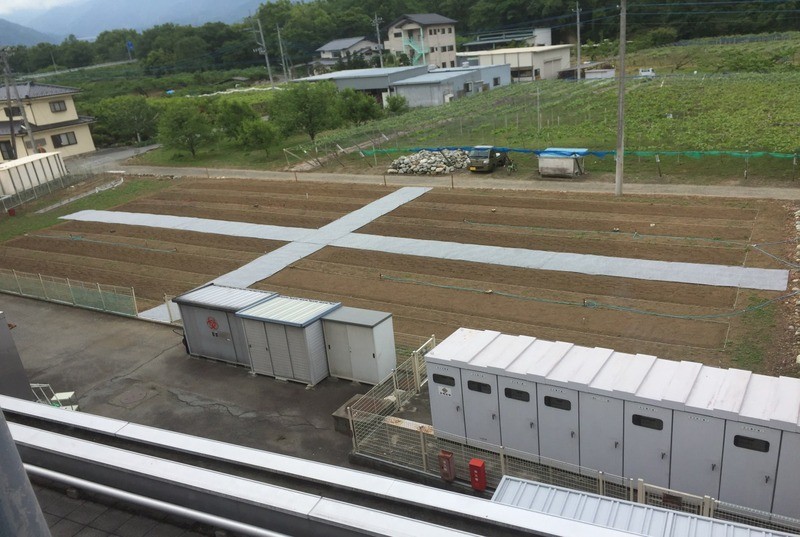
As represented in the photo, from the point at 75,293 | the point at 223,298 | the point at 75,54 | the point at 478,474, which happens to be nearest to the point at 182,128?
the point at 75,293

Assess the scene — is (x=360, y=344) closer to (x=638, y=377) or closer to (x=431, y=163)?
(x=638, y=377)

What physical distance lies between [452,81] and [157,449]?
228 ft

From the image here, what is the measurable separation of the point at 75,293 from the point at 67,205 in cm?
2150

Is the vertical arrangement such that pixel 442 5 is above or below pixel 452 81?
above

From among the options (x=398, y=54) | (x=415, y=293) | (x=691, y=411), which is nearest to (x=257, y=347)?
(x=415, y=293)

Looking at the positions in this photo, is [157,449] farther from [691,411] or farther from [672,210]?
[672,210]

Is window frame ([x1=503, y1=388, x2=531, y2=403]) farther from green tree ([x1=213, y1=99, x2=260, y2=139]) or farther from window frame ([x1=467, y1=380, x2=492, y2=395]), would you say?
green tree ([x1=213, y1=99, x2=260, y2=139])

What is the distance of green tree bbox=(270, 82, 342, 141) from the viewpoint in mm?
53375

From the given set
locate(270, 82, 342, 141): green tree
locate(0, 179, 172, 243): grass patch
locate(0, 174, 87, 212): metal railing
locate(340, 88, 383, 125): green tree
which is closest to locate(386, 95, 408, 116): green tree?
locate(340, 88, 383, 125): green tree

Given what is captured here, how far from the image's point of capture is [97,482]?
668cm

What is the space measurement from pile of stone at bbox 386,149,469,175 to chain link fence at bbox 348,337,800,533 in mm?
25611

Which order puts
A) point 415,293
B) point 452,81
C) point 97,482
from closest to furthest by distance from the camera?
point 97,482 → point 415,293 → point 452,81

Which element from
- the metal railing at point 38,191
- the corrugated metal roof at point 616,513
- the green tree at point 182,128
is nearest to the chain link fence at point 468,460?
the corrugated metal roof at point 616,513

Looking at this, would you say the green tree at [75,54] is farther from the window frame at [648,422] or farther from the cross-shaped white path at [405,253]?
the window frame at [648,422]
